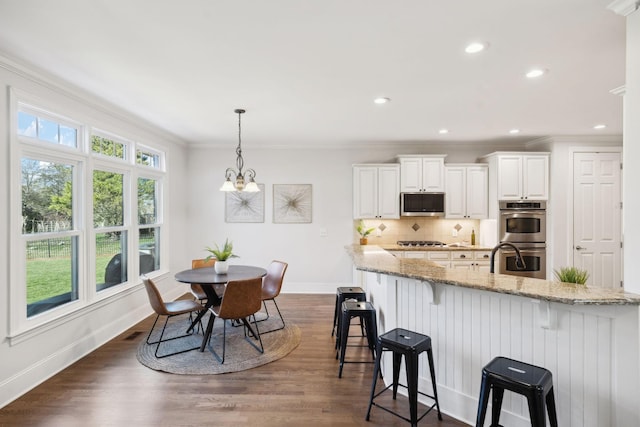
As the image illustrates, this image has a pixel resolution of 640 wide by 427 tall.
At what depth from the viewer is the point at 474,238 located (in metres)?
5.60

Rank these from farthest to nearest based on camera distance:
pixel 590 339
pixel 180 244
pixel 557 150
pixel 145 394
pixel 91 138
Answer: pixel 180 244 < pixel 557 150 < pixel 91 138 < pixel 145 394 < pixel 590 339

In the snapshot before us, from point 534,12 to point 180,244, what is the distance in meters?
5.48

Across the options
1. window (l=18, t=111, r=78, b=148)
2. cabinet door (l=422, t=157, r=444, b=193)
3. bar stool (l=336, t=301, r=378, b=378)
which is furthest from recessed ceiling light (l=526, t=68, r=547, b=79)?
window (l=18, t=111, r=78, b=148)

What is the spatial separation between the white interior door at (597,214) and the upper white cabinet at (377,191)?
2.78 meters

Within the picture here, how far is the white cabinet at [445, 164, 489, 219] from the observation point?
17.9ft

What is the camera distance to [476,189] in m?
5.46

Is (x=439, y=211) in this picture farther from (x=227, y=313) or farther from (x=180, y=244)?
(x=180, y=244)

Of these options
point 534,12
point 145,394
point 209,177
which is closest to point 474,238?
point 534,12

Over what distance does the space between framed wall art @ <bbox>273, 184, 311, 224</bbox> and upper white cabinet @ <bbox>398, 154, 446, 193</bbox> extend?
5.47 ft

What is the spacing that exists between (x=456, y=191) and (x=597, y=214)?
2131 millimetres

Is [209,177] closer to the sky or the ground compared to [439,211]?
closer to the sky

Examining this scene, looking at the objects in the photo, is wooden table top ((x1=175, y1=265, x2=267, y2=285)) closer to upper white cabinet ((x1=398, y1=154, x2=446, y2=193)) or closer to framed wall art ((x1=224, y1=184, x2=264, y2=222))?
framed wall art ((x1=224, y1=184, x2=264, y2=222))

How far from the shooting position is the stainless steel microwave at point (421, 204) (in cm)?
544

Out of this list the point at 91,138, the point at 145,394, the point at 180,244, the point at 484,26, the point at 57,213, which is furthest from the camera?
the point at 180,244
